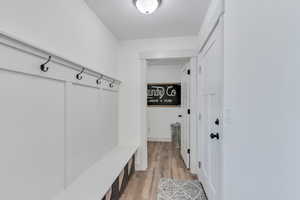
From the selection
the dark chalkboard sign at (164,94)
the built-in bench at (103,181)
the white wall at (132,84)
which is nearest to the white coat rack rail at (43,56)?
the built-in bench at (103,181)

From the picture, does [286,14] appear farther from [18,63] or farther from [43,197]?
[43,197]

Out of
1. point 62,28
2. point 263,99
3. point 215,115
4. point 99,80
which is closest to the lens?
point 263,99

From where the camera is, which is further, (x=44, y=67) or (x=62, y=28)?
(x=62, y=28)

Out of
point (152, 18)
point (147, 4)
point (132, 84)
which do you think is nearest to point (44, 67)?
point (147, 4)

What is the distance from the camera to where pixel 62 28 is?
4.81ft

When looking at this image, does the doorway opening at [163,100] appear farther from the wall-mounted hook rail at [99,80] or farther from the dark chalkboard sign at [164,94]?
the wall-mounted hook rail at [99,80]

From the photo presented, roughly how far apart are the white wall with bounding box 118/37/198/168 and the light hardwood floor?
0.59m

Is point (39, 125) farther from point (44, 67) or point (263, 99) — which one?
point (263, 99)

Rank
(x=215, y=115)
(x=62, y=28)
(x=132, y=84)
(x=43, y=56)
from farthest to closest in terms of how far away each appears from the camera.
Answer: (x=132, y=84) < (x=215, y=115) < (x=62, y=28) < (x=43, y=56)

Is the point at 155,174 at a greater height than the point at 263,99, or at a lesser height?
lesser

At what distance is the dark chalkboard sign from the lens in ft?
15.9

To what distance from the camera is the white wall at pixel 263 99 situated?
635 mm

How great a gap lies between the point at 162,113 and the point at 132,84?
87.3 inches

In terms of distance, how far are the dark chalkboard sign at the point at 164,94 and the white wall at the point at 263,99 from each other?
348 centimetres
